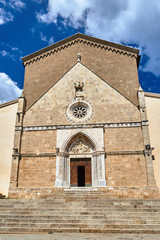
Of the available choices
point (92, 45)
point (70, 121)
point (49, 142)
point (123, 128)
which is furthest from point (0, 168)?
point (92, 45)

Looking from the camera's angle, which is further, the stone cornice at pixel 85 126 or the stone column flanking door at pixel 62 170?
the stone cornice at pixel 85 126

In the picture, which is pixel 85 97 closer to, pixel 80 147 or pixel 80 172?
pixel 80 147

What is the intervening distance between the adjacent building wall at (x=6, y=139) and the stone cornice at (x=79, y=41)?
5.08 m

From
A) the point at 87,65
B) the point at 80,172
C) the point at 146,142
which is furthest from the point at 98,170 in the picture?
the point at 87,65

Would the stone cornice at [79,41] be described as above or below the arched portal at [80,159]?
above

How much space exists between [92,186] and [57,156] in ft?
9.81

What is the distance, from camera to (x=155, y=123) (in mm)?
13555

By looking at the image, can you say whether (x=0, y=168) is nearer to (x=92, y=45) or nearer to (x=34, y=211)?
(x=34, y=211)

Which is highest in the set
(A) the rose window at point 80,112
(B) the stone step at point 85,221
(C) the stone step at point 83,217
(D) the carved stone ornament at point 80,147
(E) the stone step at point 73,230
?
(A) the rose window at point 80,112

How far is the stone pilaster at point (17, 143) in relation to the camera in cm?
1332

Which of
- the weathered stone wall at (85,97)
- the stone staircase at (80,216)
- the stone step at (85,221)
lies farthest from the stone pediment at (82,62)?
the stone step at (85,221)

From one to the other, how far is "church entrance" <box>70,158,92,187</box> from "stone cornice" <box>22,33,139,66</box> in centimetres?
975

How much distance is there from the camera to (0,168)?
14.0 meters

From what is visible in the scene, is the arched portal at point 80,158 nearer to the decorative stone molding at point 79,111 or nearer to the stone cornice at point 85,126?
the stone cornice at point 85,126
